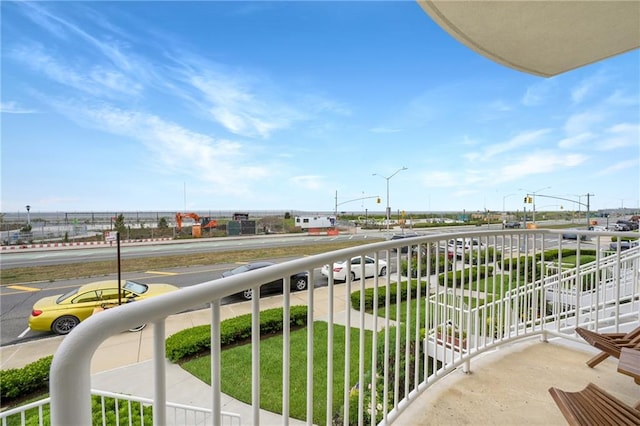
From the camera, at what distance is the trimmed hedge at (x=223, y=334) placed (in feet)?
15.6

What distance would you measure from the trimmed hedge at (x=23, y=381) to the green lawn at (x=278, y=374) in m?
1.89

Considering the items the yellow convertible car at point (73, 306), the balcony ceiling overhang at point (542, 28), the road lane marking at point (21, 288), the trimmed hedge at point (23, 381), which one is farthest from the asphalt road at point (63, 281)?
the balcony ceiling overhang at point (542, 28)

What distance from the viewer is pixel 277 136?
20.8m

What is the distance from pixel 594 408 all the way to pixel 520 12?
7.94 ft

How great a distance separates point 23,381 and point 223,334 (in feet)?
8.74

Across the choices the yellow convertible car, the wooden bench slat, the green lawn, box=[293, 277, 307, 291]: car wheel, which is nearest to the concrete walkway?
the wooden bench slat

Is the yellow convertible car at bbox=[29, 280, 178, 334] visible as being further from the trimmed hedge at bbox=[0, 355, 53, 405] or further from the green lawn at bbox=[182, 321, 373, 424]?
the green lawn at bbox=[182, 321, 373, 424]

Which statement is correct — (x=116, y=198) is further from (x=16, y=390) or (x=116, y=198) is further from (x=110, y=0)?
(x=16, y=390)

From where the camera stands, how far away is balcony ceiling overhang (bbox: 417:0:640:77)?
2.00m

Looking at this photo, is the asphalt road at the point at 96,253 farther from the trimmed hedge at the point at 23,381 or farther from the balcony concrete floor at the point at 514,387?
the balcony concrete floor at the point at 514,387

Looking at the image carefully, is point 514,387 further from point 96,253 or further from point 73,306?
point 96,253

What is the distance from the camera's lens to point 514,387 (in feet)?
5.90

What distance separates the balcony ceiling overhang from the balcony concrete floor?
8.09ft

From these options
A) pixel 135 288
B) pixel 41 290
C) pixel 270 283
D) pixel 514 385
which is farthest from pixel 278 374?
pixel 41 290
